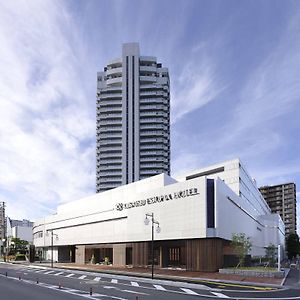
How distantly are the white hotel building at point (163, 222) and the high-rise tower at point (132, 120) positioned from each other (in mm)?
76705

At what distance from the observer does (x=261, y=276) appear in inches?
2066

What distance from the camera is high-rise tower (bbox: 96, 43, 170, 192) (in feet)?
610

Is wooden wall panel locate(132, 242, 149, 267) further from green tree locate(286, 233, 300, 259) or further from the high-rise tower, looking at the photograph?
the high-rise tower

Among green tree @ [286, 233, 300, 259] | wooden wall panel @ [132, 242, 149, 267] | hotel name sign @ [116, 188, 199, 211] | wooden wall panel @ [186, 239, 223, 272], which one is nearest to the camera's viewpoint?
wooden wall panel @ [186, 239, 223, 272]

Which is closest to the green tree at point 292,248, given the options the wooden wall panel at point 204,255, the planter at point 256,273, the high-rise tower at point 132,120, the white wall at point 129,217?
the high-rise tower at point 132,120

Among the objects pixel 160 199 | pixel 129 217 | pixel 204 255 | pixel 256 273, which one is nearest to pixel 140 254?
pixel 129 217

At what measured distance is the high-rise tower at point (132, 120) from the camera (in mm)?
185875

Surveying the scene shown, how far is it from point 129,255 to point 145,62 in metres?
130

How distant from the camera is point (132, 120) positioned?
7485 inches

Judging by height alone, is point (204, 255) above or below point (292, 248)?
above

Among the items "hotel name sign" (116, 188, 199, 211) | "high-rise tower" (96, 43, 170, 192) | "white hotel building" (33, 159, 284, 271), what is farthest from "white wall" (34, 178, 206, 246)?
"high-rise tower" (96, 43, 170, 192)

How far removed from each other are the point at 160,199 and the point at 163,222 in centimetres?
358

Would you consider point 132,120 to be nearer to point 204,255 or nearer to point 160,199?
point 160,199

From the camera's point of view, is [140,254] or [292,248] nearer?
[140,254]
